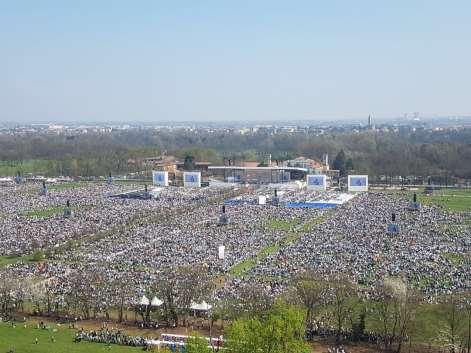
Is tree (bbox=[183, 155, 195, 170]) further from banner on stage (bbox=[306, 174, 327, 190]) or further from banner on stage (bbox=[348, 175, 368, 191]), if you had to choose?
banner on stage (bbox=[348, 175, 368, 191])

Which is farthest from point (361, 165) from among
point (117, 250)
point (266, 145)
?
point (266, 145)

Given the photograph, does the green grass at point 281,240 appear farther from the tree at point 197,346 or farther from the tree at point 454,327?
the tree at point 197,346

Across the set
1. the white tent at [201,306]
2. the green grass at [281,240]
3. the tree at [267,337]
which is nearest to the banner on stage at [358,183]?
the green grass at [281,240]

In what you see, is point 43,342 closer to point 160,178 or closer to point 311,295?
point 311,295

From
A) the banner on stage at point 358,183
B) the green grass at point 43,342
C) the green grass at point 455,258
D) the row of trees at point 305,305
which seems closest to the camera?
the green grass at point 43,342

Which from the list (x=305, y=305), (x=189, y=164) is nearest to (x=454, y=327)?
(x=305, y=305)

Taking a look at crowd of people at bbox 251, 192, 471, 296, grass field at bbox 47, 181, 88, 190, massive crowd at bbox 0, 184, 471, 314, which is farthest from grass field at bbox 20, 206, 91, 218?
crowd of people at bbox 251, 192, 471, 296

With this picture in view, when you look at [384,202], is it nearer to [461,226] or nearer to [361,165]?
[461,226]
